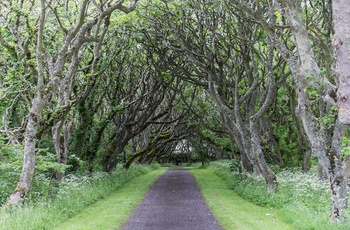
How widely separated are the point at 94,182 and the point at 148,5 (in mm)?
8994

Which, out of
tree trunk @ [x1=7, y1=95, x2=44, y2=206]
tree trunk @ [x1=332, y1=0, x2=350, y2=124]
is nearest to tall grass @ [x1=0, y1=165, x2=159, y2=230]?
tree trunk @ [x1=7, y1=95, x2=44, y2=206]

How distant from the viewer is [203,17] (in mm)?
19797

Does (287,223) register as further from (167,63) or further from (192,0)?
(167,63)

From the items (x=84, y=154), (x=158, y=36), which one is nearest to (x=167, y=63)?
(x=158, y=36)

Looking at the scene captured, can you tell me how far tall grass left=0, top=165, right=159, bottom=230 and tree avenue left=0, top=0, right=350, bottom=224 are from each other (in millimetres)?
706

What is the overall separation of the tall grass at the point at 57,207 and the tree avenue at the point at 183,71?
706mm

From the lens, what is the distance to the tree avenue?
10312 mm

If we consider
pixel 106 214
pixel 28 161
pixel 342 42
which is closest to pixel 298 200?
pixel 106 214

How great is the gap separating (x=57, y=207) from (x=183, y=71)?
45.2 feet

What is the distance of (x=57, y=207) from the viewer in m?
12.9

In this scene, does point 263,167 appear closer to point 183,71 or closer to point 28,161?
point 28,161

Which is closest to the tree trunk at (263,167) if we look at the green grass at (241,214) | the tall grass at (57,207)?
the green grass at (241,214)

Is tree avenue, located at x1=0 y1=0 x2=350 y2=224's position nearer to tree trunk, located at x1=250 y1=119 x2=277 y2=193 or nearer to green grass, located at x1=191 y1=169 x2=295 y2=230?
tree trunk, located at x1=250 y1=119 x2=277 y2=193

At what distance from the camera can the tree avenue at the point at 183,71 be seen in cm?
1031
